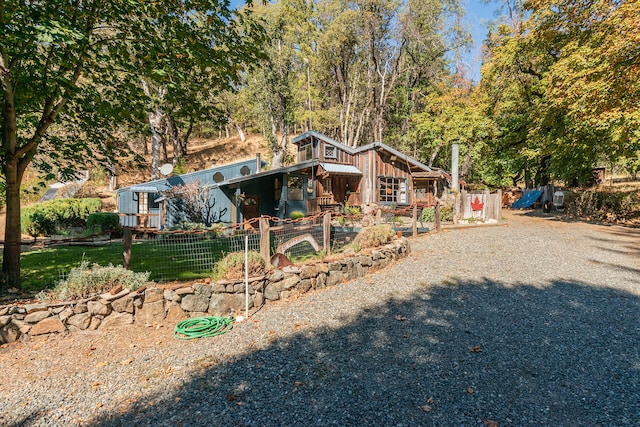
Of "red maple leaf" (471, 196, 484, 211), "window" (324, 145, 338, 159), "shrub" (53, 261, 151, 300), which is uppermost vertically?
"window" (324, 145, 338, 159)

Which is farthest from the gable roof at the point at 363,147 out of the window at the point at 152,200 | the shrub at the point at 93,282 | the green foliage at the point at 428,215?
the shrub at the point at 93,282

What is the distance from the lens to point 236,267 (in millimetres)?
5520

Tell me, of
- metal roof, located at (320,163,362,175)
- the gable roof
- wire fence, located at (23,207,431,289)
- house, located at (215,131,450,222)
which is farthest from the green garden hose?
the gable roof

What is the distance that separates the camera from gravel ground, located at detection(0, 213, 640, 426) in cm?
275

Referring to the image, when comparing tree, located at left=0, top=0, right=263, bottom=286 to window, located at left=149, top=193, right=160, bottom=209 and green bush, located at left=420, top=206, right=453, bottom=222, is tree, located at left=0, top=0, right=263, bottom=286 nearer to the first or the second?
green bush, located at left=420, top=206, right=453, bottom=222

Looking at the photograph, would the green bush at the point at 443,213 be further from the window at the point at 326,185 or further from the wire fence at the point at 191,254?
the window at the point at 326,185

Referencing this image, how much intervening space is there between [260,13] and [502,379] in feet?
101

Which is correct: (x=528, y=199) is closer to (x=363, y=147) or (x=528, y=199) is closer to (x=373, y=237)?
(x=363, y=147)

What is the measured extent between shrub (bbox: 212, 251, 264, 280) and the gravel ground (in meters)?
0.82

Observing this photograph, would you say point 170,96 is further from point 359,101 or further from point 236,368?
→ point 359,101

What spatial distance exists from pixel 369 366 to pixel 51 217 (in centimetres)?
1974

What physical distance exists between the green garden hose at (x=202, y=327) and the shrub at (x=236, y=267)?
0.81 meters

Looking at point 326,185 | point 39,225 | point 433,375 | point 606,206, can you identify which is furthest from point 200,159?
point 433,375

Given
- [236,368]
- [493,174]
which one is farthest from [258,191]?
[493,174]
